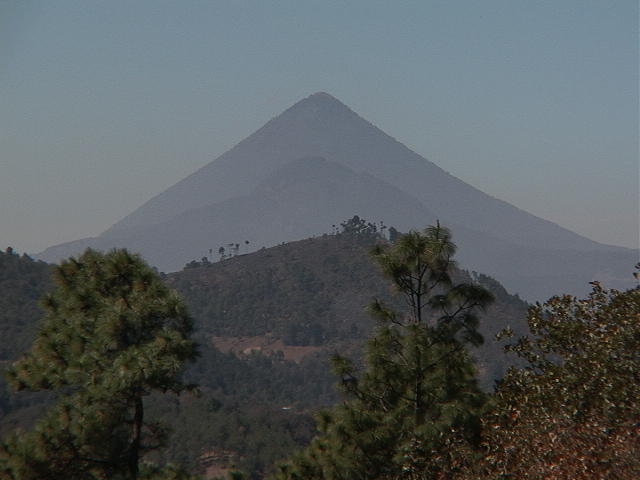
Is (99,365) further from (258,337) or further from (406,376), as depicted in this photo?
(258,337)

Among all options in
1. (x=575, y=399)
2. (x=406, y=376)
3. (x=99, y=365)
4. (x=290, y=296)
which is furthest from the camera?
(x=290, y=296)

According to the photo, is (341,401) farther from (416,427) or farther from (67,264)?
(67,264)

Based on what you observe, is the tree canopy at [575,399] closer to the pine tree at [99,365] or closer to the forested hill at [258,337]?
the pine tree at [99,365]

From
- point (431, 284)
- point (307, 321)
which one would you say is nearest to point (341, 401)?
point (431, 284)

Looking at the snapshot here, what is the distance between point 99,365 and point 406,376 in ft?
20.4

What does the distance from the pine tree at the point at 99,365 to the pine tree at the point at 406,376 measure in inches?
134

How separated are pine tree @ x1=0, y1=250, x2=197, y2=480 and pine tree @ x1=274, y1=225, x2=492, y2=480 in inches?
134

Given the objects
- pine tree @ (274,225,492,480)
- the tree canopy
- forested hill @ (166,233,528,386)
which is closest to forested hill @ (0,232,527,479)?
forested hill @ (166,233,528,386)

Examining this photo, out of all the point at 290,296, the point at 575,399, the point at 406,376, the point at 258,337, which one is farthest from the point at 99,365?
the point at 290,296

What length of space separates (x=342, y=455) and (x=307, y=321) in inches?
6602

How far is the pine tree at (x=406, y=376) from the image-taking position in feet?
58.1

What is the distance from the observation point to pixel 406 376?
18266 millimetres

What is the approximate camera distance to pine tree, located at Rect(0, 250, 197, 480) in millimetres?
17641

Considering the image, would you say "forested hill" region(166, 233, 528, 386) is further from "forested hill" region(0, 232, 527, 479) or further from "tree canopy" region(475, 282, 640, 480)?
"tree canopy" region(475, 282, 640, 480)
